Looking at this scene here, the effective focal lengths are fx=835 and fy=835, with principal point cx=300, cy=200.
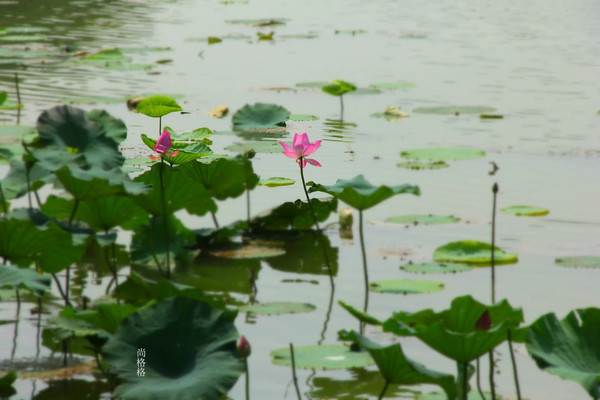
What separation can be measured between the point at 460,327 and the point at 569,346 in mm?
185

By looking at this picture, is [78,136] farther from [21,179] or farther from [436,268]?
[436,268]

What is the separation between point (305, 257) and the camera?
8.93 ft

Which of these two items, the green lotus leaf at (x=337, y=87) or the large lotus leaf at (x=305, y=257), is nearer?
the large lotus leaf at (x=305, y=257)

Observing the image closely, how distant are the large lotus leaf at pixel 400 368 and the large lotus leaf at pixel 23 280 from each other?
0.64 m

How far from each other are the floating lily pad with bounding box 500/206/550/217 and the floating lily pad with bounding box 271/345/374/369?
1381 millimetres

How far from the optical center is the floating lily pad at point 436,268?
250cm

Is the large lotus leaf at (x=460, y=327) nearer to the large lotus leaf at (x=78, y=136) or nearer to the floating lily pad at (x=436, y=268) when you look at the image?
the floating lily pad at (x=436, y=268)

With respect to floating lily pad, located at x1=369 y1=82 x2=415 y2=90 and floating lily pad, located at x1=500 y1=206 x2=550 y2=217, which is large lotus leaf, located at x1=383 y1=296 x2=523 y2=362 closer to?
floating lily pad, located at x1=500 y1=206 x2=550 y2=217

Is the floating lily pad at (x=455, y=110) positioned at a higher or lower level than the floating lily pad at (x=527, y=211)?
higher

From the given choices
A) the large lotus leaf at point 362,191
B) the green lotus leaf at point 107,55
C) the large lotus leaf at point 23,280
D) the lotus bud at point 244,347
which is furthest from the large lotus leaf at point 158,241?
the green lotus leaf at point 107,55

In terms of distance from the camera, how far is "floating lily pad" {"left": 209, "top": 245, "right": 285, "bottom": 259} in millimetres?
2629

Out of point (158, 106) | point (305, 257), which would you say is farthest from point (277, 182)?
point (158, 106)

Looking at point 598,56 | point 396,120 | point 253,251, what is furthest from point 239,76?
point 253,251

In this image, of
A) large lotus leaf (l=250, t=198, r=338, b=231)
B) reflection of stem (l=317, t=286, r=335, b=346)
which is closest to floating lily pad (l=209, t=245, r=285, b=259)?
large lotus leaf (l=250, t=198, r=338, b=231)
